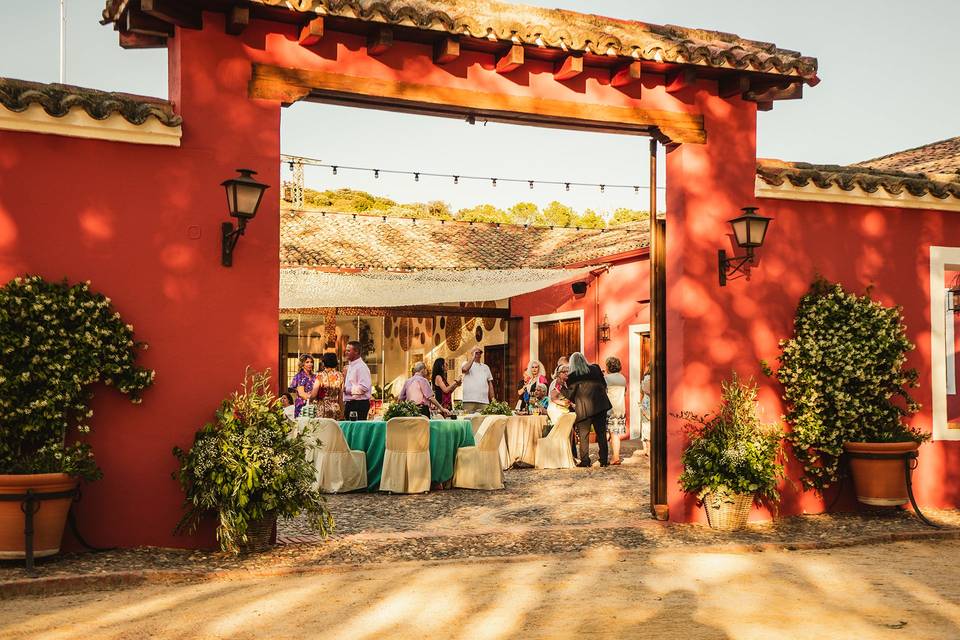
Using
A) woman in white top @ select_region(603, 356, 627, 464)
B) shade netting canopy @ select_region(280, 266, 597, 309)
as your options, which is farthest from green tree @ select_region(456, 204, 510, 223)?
woman in white top @ select_region(603, 356, 627, 464)

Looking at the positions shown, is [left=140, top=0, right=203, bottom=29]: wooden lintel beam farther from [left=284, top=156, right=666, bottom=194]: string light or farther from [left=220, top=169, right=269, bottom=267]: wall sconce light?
[left=284, top=156, right=666, bottom=194]: string light

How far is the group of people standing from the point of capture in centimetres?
893

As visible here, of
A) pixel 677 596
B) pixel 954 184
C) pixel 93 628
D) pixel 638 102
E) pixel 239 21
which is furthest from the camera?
pixel 954 184

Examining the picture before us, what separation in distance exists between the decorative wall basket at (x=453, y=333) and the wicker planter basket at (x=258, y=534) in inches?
466

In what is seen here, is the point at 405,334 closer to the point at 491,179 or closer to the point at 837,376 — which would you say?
the point at 491,179

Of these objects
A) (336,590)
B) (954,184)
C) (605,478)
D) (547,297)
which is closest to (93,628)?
(336,590)

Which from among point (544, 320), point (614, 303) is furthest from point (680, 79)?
point (544, 320)

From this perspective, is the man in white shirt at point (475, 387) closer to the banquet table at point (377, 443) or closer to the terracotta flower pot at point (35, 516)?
the banquet table at point (377, 443)

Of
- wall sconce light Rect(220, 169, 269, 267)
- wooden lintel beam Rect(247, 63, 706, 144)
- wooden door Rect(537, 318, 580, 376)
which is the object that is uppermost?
wooden lintel beam Rect(247, 63, 706, 144)

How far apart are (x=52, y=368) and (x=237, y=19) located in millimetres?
2228

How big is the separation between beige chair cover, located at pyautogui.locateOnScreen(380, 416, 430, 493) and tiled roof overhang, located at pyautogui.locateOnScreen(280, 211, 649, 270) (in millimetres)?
6316

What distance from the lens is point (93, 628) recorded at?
12.5 feet

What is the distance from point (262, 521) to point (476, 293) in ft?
26.1

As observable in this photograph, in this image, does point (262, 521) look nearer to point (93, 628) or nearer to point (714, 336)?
point (93, 628)
